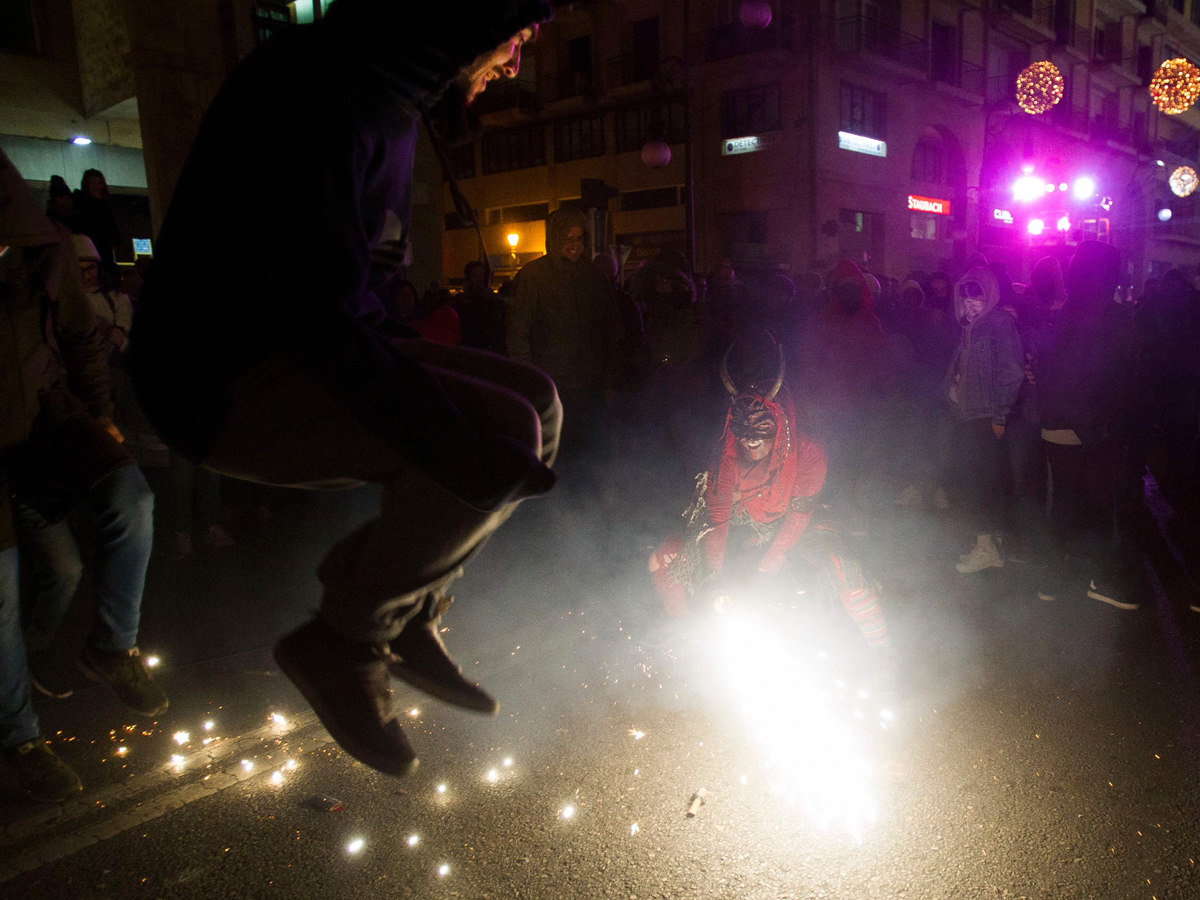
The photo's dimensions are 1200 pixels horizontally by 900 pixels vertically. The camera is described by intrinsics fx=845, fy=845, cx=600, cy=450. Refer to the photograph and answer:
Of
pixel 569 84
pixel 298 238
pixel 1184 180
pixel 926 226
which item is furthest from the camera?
pixel 569 84

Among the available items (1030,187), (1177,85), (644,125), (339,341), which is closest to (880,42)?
(1030,187)

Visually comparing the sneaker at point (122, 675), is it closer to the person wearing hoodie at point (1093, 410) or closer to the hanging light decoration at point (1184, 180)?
the person wearing hoodie at point (1093, 410)

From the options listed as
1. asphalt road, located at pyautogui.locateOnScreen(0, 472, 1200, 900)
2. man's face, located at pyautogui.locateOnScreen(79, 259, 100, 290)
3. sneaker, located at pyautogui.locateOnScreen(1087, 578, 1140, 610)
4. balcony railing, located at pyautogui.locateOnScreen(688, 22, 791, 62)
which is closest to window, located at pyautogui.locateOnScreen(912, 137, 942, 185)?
balcony railing, located at pyautogui.locateOnScreen(688, 22, 791, 62)

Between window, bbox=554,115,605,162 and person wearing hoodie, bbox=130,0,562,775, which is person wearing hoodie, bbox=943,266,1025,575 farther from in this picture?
window, bbox=554,115,605,162

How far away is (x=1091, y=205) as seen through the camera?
25.6 metres

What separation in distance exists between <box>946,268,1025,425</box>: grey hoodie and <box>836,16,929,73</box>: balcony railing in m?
20.9

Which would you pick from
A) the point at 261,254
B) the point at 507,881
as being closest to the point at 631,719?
the point at 507,881

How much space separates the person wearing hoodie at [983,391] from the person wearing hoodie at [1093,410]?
593 millimetres

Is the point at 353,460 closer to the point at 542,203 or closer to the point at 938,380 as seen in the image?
the point at 938,380

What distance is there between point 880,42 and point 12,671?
27.5m

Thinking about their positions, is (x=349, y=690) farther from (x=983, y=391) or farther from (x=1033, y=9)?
(x=1033, y=9)

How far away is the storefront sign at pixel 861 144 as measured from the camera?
80.7 feet

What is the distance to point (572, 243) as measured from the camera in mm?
5730

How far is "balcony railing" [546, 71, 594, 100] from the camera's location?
96.3 feet
